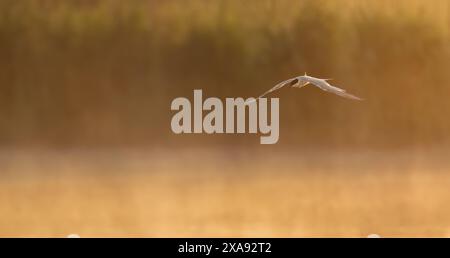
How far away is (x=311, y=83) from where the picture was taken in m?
2.40

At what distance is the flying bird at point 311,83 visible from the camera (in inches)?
92.7

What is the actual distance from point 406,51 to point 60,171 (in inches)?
68.9

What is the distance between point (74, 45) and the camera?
2.43m

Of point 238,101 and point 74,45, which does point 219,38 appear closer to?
point 238,101

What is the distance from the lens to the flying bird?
235 cm

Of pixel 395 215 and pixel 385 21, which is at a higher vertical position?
pixel 385 21
